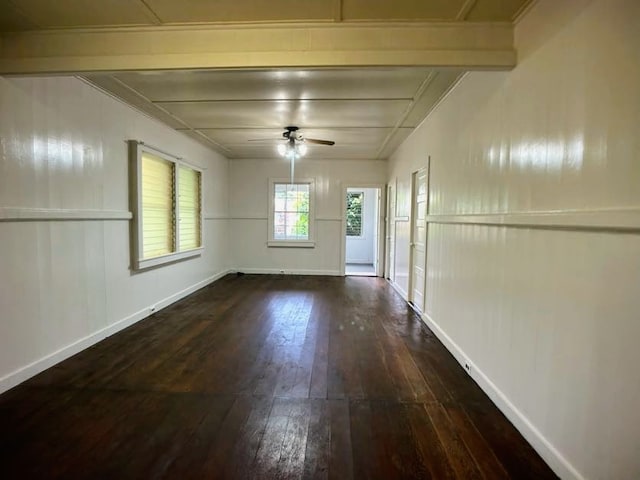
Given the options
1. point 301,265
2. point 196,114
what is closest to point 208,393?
point 196,114

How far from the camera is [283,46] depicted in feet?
7.34

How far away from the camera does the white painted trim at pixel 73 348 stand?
2.47m

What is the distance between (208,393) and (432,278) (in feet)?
8.71

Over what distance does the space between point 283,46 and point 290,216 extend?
529 centimetres

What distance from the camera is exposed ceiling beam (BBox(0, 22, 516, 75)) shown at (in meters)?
2.21

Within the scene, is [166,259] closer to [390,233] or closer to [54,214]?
[54,214]

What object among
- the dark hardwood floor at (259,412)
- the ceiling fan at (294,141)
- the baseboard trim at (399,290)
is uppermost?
the ceiling fan at (294,141)

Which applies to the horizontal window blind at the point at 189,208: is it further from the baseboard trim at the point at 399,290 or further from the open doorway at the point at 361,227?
the open doorway at the point at 361,227

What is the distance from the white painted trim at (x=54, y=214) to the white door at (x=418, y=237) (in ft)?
11.6

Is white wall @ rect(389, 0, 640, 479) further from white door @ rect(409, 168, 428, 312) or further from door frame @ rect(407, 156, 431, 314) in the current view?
white door @ rect(409, 168, 428, 312)

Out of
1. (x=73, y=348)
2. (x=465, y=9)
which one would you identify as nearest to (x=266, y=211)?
(x=73, y=348)

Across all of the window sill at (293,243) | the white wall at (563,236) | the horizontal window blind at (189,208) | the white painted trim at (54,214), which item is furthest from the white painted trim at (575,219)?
the window sill at (293,243)

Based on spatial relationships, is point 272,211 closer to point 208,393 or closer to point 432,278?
point 432,278

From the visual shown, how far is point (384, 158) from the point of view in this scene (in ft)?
23.3
